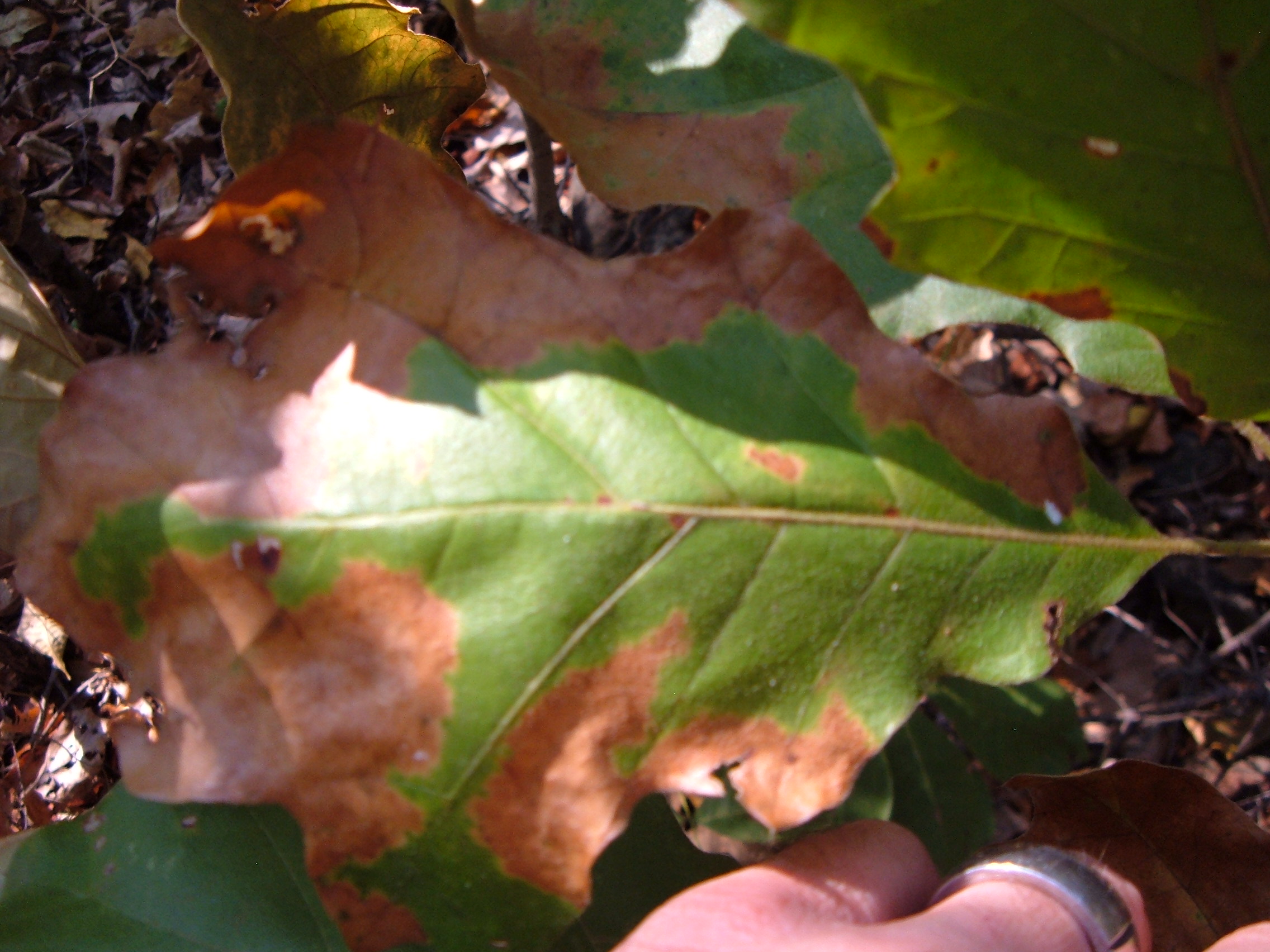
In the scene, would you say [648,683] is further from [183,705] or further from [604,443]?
[183,705]

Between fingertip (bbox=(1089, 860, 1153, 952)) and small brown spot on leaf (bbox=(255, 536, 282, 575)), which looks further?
fingertip (bbox=(1089, 860, 1153, 952))

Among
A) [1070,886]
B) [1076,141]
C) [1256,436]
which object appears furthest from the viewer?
[1256,436]

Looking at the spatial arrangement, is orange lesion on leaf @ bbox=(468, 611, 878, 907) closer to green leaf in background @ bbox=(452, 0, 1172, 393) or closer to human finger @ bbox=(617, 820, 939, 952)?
human finger @ bbox=(617, 820, 939, 952)

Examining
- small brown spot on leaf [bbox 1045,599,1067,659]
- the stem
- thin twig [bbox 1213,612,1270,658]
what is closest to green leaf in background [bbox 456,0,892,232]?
the stem

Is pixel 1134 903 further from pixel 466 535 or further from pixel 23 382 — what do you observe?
pixel 23 382

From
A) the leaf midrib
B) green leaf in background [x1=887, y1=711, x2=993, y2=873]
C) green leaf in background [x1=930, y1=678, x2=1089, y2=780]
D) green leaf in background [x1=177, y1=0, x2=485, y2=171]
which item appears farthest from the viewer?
green leaf in background [x1=930, y1=678, x2=1089, y2=780]

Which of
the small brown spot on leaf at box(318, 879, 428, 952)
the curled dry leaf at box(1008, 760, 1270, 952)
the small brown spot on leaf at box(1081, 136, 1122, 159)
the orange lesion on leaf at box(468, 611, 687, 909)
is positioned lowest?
the curled dry leaf at box(1008, 760, 1270, 952)

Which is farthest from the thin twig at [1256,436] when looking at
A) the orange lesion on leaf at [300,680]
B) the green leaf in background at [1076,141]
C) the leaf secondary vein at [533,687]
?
the orange lesion on leaf at [300,680]

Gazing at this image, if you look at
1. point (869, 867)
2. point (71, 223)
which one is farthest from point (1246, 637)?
point (71, 223)
